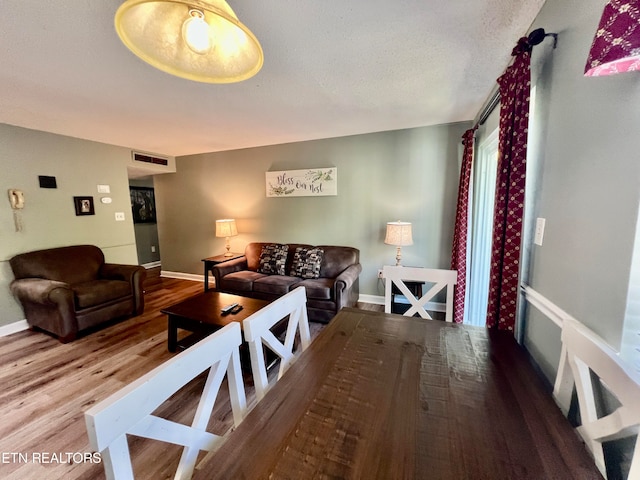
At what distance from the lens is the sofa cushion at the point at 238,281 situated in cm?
329

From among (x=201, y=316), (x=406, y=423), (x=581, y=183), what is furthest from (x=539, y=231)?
(x=201, y=316)

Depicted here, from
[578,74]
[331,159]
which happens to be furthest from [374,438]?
[331,159]

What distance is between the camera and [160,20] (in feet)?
3.11

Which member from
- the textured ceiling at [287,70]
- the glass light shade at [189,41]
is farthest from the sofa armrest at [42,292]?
the glass light shade at [189,41]

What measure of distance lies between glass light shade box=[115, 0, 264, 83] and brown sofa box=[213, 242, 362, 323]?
87.6 inches

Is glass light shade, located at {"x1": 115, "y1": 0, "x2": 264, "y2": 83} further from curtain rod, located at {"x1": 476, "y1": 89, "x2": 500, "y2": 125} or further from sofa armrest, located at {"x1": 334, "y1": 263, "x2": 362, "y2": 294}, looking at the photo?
sofa armrest, located at {"x1": 334, "y1": 263, "x2": 362, "y2": 294}

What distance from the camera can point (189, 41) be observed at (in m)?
0.97

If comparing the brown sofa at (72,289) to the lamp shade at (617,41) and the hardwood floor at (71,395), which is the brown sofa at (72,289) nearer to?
the hardwood floor at (71,395)

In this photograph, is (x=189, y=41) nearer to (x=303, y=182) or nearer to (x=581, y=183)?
(x=581, y=183)

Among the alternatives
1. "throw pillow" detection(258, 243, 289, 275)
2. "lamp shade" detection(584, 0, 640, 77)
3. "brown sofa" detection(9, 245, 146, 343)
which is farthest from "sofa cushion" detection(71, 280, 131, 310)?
"lamp shade" detection(584, 0, 640, 77)

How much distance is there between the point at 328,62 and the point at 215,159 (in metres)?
3.26

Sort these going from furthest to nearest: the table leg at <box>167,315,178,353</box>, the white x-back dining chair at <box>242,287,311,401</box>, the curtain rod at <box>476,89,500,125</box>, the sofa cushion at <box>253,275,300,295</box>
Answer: the sofa cushion at <box>253,275,300,295</box> → the table leg at <box>167,315,178,353</box> → the curtain rod at <box>476,89,500,125</box> → the white x-back dining chair at <box>242,287,311,401</box>

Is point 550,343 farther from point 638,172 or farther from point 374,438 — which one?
point 374,438

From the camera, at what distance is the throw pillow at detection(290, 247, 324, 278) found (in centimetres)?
339
